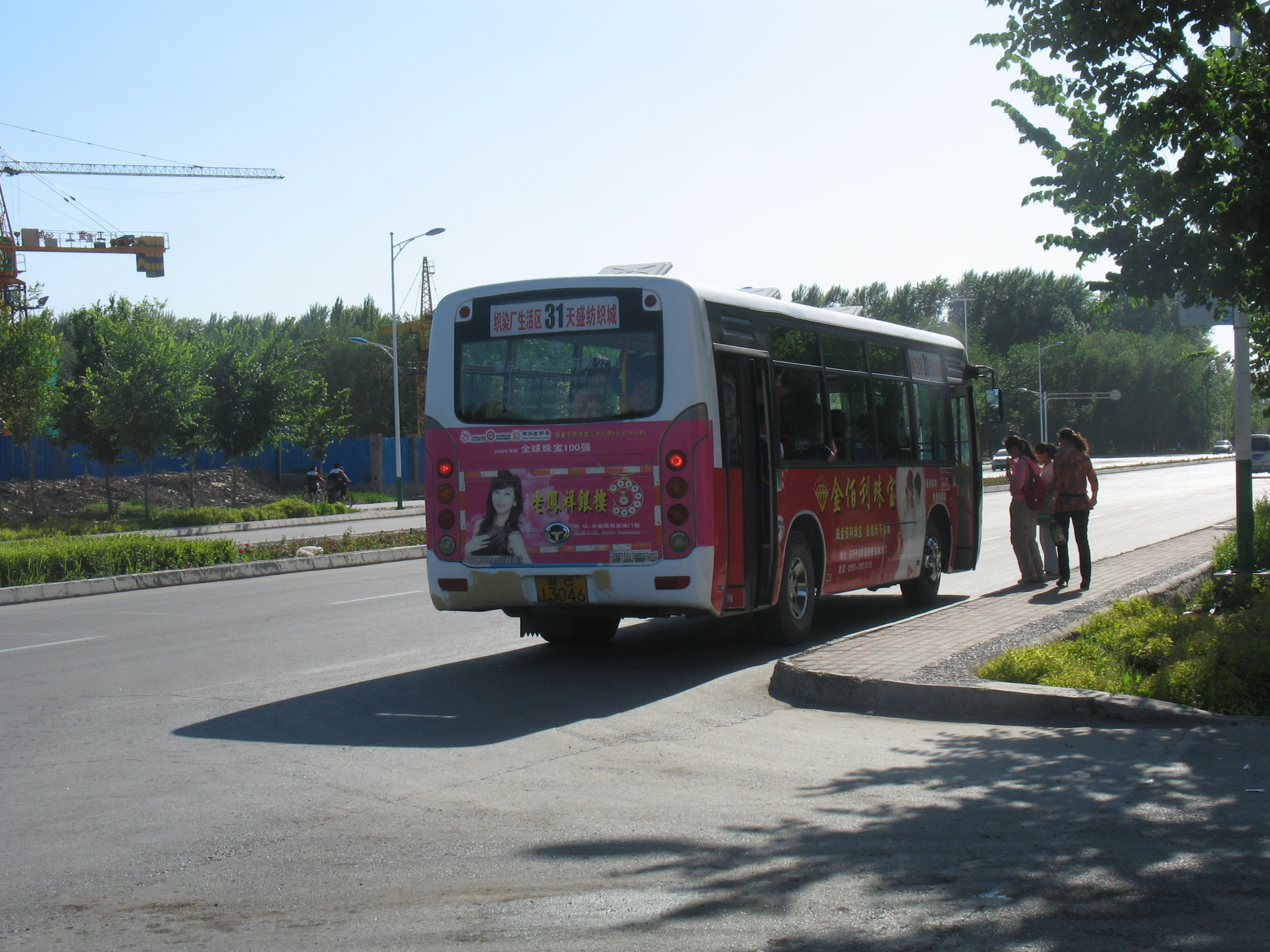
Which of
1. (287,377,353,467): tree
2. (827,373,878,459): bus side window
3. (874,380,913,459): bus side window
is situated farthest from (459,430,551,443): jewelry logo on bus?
(287,377,353,467): tree

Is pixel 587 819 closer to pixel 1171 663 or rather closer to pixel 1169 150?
pixel 1171 663

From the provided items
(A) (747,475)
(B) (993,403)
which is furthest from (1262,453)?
(A) (747,475)

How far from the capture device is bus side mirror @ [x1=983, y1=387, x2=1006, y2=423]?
15.0 meters

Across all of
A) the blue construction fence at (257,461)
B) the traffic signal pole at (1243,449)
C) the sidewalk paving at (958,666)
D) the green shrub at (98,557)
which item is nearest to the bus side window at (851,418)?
the sidewalk paving at (958,666)

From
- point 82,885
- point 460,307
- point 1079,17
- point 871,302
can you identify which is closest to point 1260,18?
point 1079,17

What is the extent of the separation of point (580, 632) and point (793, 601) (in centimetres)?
192

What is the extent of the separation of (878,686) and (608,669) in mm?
2557

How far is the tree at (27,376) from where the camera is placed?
3591 centimetres

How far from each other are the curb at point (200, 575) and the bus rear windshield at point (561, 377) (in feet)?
31.9

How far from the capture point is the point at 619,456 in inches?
366

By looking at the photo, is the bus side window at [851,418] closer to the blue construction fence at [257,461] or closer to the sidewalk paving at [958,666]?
the sidewalk paving at [958,666]

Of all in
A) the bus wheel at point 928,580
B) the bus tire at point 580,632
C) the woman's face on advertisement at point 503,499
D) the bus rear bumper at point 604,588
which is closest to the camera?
the bus rear bumper at point 604,588

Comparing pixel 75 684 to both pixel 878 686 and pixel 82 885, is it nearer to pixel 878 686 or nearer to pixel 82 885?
pixel 82 885

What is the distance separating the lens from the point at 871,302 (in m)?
118
